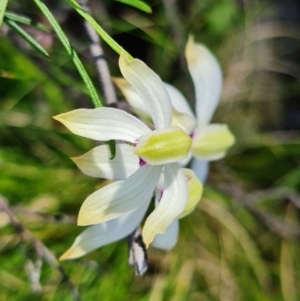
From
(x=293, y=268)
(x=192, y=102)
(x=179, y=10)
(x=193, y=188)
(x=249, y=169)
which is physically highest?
(x=193, y=188)

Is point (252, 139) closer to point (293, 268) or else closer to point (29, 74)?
point (293, 268)

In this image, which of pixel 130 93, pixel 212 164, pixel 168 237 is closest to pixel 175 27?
pixel 212 164

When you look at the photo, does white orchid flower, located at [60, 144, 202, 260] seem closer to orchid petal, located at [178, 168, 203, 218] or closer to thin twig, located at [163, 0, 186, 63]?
orchid petal, located at [178, 168, 203, 218]

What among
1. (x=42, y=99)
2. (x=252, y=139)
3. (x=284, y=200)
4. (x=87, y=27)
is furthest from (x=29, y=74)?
(x=284, y=200)

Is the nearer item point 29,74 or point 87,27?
point 87,27

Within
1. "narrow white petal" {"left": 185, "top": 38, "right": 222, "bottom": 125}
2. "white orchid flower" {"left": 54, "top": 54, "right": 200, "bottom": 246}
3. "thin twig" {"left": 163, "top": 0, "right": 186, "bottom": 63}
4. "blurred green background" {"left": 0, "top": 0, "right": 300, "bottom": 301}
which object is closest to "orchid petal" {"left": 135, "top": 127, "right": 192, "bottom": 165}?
"white orchid flower" {"left": 54, "top": 54, "right": 200, "bottom": 246}

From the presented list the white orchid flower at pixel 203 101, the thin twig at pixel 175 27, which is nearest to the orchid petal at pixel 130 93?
the white orchid flower at pixel 203 101

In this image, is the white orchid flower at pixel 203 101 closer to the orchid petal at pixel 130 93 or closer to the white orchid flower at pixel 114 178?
the orchid petal at pixel 130 93
